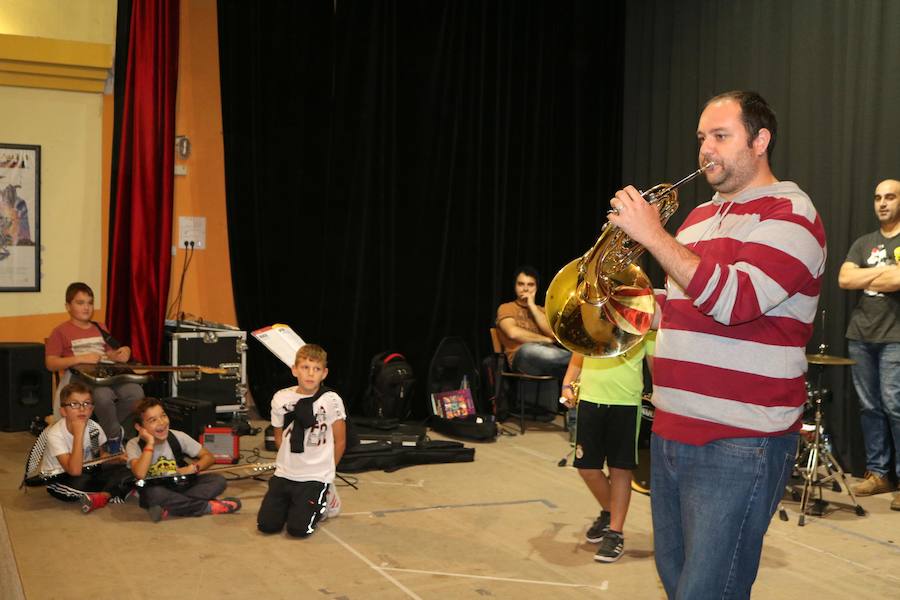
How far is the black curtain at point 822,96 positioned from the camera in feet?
19.9

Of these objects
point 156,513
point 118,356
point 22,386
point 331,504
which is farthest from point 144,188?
point 331,504

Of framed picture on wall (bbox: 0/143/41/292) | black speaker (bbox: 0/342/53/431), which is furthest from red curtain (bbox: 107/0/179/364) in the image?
black speaker (bbox: 0/342/53/431)

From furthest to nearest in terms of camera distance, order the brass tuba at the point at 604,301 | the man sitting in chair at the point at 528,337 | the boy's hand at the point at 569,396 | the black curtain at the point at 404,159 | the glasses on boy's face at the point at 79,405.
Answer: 1. the black curtain at the point at 404,159
2. the man sitting in chair at the point at 528,337
3. the glasses on boy's face at the point at 79,405
4. the boy's hand at the point at 569,396
5. the brass tuba at the point at 604,301

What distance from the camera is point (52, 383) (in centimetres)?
693

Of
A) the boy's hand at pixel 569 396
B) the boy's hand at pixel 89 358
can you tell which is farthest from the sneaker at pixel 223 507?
the boy's hand at pixel 89 358

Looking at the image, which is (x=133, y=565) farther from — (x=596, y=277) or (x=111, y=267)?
(x=111, y=267)

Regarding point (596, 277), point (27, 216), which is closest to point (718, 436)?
point (596, 277)

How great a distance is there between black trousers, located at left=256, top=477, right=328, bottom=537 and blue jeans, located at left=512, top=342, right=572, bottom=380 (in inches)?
117

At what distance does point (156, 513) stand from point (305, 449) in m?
0.79

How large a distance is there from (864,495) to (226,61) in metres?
5.51

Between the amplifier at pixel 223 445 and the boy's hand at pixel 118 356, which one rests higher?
the boy's hand at pixel 118 356

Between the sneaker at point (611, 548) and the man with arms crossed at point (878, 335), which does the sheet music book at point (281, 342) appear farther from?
the man with arms crossed at point (878, 335)

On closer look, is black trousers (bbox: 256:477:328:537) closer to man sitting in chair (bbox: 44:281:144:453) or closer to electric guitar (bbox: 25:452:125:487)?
electric guitar (bbox: 25:452:125:487)

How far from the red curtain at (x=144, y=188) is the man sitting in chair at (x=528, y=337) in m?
2.69
